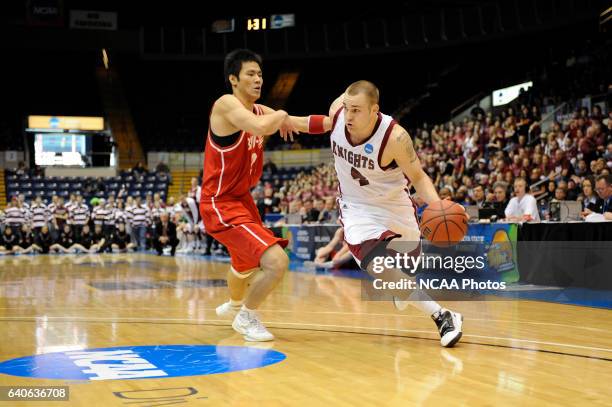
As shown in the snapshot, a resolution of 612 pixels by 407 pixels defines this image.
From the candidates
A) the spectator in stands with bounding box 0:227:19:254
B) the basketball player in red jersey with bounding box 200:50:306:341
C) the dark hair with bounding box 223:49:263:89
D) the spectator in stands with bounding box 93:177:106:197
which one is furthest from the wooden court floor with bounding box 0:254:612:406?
the spectator in stands with bounding box 93:177:106:197

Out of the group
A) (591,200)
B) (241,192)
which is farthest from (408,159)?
(591,200)

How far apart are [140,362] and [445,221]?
215cm

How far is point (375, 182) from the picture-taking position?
509cm

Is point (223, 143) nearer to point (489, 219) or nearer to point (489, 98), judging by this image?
point (489, 219)

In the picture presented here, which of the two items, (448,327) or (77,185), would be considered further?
(77,185)

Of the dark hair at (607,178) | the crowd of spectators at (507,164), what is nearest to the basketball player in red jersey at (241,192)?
the dark hair at (607,178)

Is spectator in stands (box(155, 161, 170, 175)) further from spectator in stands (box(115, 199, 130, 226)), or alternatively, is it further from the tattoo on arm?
the tattoo on arm

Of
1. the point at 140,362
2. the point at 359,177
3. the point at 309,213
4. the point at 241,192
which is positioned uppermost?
the point at 359,177

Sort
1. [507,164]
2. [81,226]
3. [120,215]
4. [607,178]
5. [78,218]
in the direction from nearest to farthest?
1. [607,178]
2. [507,164]
3. [81,226]
4. [78,218]
5. [120,215]

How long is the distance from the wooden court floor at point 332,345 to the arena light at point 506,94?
16.6m

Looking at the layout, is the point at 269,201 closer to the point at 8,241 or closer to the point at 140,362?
the point at 8,241

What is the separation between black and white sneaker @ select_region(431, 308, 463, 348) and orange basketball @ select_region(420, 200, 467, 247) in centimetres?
59

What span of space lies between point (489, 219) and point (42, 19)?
961 inches

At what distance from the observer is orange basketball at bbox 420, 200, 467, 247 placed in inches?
186
